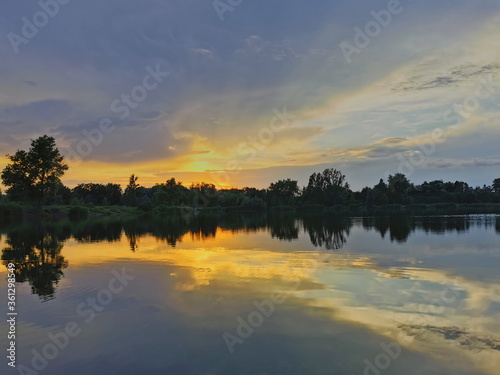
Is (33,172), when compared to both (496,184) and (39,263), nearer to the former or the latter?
(39,263)

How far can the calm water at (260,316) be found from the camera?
679cm

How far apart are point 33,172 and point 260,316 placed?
7293cm

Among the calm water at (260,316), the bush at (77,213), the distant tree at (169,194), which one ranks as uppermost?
the distant tree at (169,194)

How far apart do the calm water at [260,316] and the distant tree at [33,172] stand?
59.4 metres

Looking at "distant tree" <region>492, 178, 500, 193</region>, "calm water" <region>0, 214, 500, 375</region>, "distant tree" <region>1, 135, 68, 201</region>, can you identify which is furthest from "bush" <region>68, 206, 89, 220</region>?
"distant tree" <region>492, 178, 500, 193</region>

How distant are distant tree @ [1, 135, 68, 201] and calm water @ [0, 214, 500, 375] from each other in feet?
195

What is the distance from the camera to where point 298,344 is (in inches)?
295

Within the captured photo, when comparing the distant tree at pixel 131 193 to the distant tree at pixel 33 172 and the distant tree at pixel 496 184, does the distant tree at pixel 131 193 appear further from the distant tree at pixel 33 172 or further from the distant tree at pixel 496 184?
the distant tree at pixel 496 184

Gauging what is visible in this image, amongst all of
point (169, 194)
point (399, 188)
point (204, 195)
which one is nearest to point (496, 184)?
point (399, 188)

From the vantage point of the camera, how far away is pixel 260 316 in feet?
30.4

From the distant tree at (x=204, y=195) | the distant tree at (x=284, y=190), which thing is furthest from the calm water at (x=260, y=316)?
the distant tree at (x=284, y=190)

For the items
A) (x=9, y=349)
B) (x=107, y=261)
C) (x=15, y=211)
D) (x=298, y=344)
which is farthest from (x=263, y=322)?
(x=15, y=211)

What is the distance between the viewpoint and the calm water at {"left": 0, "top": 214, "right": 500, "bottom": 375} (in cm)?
679

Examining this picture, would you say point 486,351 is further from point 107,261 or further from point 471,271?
point 107,261
